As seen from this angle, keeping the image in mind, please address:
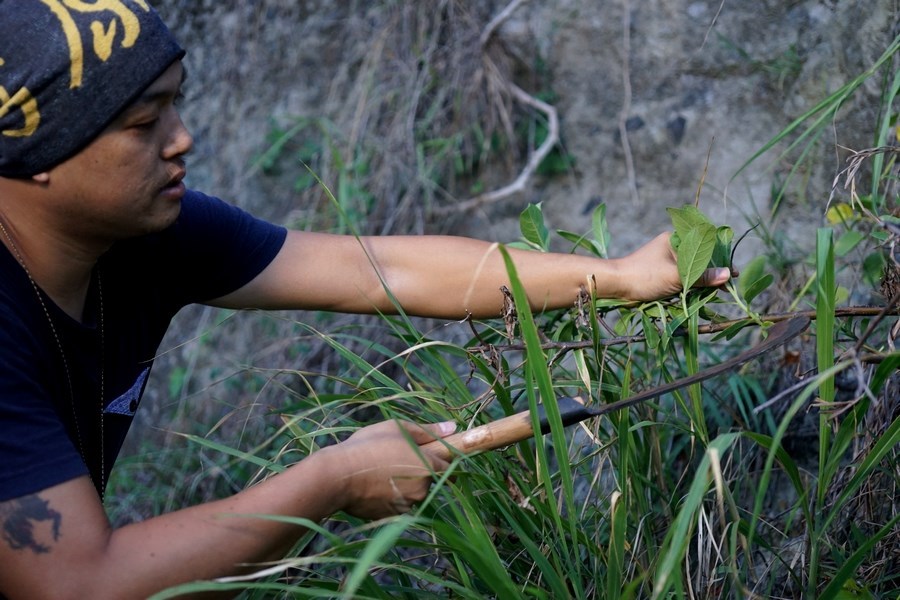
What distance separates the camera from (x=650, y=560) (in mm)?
1625

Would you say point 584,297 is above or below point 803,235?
above

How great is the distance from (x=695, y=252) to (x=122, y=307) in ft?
3.54

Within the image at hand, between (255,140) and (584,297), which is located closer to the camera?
(584,297)

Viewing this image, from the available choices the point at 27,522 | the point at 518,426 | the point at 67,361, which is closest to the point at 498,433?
the point at 518,426

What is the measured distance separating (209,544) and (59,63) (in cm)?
78

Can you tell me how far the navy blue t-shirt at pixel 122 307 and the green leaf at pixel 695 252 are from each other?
81cm

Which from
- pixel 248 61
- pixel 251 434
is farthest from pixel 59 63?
pixel 248 61

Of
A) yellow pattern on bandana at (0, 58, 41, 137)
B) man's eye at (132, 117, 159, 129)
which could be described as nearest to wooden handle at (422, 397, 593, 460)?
man's eye at (132, 117, 159, 129)

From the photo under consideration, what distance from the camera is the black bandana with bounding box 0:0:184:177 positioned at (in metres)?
1.49

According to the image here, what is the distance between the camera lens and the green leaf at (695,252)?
5.08ft

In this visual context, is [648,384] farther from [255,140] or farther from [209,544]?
[255,140]

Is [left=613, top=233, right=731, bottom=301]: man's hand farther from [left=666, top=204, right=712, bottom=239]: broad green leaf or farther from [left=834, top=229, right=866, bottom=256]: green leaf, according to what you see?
[left=834, top=229, right=866, bottom=256]: green leaf

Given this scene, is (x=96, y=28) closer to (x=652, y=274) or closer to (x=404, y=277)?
(x=404, y=277)

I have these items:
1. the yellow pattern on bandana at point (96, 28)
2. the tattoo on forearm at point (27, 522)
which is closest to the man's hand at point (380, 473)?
the tattoo on forearm at point (27, 522)
